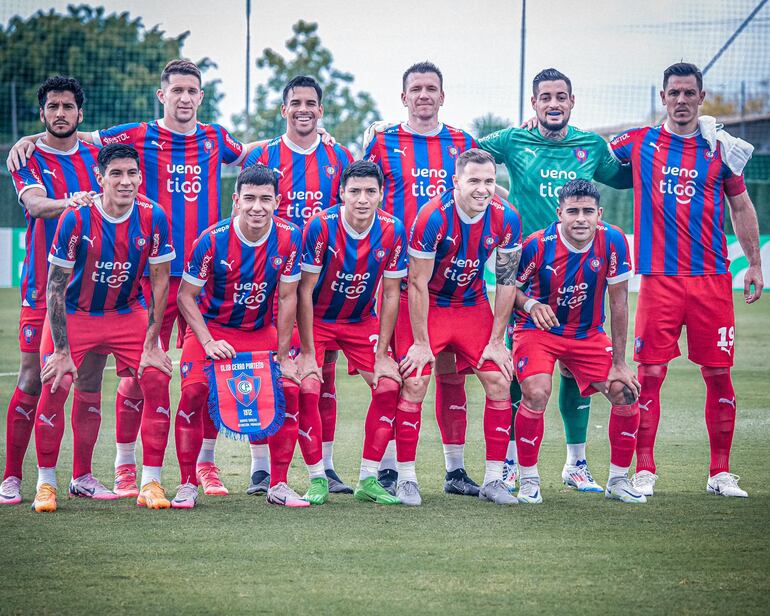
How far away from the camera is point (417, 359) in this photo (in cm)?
527

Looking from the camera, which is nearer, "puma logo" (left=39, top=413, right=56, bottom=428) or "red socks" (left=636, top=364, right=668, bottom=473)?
"puma logo" (left=39, top=413, right=56, bottom=428)

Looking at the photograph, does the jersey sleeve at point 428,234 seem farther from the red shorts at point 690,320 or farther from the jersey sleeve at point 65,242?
the jersey sleeve at point 65,242

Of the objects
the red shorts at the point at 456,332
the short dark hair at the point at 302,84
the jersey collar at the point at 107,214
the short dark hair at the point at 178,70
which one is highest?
the short dark hair at the point at 178,70

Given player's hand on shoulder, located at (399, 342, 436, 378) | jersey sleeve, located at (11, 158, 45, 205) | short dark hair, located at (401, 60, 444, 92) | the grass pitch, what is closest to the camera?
the grass pitch

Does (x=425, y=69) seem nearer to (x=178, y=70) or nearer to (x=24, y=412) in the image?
(x=178, y=70)

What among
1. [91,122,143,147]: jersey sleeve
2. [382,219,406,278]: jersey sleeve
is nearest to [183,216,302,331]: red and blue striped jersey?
[382,219,406,278]: jersey sleeve

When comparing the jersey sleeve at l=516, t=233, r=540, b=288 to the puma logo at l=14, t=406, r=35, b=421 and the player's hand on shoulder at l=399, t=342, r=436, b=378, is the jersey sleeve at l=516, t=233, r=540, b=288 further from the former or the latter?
the puma logo at l=14, t=406, r=35, b=421

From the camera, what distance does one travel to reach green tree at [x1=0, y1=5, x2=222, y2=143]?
20.3m

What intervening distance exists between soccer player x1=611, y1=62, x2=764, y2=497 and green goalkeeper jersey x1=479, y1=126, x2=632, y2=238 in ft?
0.60

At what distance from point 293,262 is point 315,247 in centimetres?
15

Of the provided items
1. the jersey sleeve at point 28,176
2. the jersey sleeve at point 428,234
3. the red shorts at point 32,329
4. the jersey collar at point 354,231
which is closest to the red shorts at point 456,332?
the jersey sleeve at point 428,234

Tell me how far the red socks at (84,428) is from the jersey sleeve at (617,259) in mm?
2643

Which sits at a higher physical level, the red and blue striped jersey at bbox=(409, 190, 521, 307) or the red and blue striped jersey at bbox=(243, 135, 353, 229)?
the red and blue striped jersey at bbox=(243, 135, 353, 229)

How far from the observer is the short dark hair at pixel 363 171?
5.30 m
